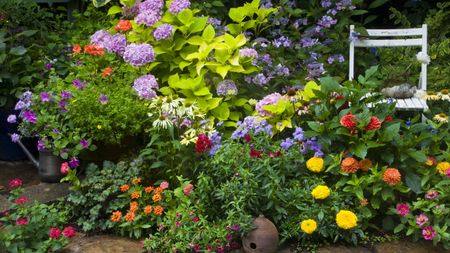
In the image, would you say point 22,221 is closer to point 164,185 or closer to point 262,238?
point 164,185

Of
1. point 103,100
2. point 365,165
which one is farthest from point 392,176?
point 103,100

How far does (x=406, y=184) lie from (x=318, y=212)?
0.54m

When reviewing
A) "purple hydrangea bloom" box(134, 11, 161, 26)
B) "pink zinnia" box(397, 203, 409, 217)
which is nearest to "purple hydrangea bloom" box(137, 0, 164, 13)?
"purple hydrangea bloom" box(134, 11, 161, 26)

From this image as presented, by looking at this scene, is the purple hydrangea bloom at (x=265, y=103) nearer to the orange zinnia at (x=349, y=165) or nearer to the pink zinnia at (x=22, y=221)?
the orange zinnia at (x=349, y=165)

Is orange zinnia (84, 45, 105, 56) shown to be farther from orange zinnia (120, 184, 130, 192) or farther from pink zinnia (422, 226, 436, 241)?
pink zinnia (422, 226, 436, 241)

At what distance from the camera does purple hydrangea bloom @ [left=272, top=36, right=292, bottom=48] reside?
4707 mm

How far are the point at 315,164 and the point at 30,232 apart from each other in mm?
1494

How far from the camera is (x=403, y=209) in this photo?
308 cm

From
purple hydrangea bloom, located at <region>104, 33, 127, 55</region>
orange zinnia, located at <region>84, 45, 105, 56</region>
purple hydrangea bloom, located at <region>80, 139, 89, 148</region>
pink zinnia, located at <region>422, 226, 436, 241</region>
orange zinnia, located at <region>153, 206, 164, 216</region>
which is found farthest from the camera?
purple hydrangea bloom, located at <region>104, 33, 127, 55</region>

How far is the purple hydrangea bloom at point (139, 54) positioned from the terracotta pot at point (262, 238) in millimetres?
1500

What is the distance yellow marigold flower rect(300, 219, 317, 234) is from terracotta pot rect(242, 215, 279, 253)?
0.14m

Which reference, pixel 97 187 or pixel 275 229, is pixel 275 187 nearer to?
pixel 275 229

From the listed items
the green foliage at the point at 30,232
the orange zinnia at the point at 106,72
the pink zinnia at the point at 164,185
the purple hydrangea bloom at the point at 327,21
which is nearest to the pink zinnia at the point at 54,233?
the green foliage at the point at 30,232

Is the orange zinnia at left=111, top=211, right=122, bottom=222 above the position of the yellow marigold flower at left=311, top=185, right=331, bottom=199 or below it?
below
